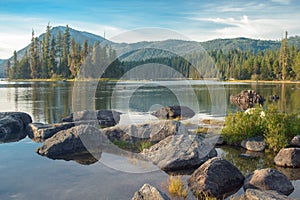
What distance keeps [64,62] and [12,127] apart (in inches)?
3998

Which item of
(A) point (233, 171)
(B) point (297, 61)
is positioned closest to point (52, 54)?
(B) point (297, 61)

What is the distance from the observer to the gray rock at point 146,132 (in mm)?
16922

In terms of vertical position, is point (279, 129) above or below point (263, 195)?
above

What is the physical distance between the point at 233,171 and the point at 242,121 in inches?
243

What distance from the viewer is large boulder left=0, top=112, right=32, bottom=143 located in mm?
19156

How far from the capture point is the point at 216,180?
10.3 metres

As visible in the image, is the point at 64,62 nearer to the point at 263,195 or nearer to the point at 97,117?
the point at 97,117

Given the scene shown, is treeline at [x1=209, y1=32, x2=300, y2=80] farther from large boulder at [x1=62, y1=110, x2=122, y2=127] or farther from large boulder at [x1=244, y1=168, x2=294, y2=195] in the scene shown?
large boulder at [x1=244, y1=168, x2=294, y2=195]

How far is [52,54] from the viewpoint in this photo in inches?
4897

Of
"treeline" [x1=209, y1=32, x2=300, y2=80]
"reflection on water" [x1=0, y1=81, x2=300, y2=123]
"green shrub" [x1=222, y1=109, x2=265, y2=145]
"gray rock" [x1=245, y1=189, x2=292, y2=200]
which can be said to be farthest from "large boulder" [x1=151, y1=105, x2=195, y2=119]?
"treeline" [x1=209, y1=32, x2=300, y2=80]

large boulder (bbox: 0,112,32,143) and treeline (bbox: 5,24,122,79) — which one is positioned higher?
treeline (bbox: 5,24,122,79)

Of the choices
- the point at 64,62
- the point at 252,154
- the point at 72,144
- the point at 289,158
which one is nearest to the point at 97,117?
the point at 72,144

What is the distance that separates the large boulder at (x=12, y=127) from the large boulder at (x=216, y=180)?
12260 mm

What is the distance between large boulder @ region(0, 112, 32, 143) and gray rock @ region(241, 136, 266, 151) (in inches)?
501
